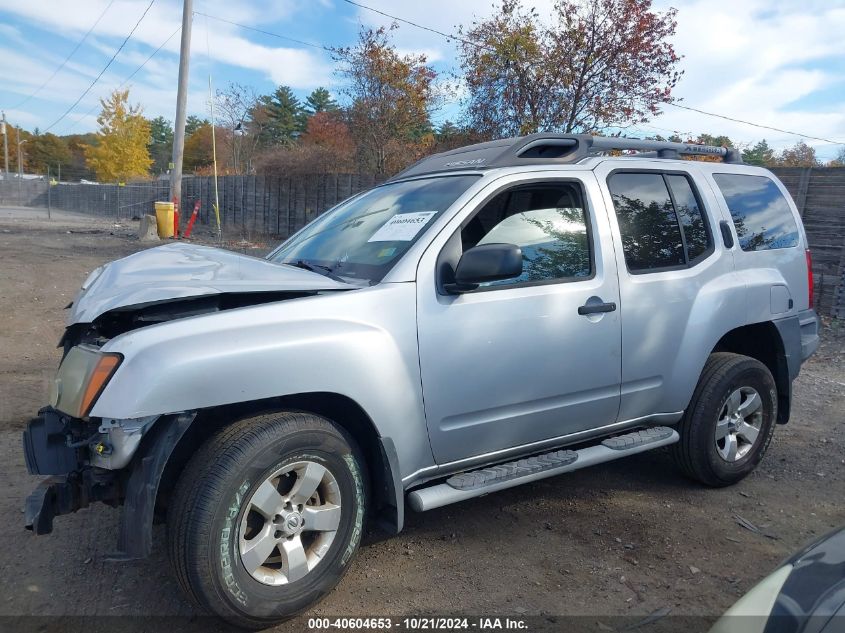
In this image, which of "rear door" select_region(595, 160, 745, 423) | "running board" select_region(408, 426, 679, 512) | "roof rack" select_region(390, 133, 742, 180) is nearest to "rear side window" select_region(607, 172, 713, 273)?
"rear door" select_region(595, 160, 745, 423)

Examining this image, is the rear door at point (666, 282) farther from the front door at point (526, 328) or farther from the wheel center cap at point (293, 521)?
the wheel center cap at point (293, 521)

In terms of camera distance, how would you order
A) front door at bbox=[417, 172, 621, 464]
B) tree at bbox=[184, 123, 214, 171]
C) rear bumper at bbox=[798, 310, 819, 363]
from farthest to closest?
tree at bbox=[184, 123, 214, 171] < rear bumper at bbox=[798, 310, 819, 363] < front door at bbox=[417, 172, 621, 464]

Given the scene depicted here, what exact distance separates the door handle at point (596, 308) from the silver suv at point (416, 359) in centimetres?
1

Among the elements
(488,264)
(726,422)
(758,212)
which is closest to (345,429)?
(488,264)

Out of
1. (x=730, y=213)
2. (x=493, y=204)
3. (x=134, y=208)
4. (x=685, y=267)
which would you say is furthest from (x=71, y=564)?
(x=134, y=208)

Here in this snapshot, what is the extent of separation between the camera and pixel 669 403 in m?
4.02

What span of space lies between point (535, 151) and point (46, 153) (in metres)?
97.3

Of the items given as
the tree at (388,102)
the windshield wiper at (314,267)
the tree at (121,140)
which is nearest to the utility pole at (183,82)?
the tree at (388,102)

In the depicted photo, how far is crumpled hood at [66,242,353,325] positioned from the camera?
277 centimetres

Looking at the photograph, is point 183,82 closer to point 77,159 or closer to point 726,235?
point 726,235

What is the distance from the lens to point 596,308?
3.60 metres

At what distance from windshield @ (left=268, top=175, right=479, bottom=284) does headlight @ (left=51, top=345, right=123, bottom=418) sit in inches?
46.0

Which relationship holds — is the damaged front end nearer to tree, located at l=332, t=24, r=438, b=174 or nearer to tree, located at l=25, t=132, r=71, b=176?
tree, located at l=332, t=24, r=438, b=174

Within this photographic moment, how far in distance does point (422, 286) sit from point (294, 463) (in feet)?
3.21
